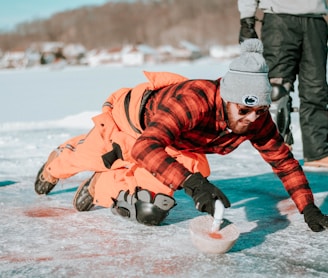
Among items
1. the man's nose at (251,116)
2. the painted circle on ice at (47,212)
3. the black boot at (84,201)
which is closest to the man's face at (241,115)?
the man's nose at (251,116)

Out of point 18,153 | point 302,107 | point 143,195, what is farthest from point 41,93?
point 143,195

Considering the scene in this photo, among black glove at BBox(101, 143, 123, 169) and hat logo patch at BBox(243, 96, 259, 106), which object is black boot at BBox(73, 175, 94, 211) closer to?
black glove at BBox(101, 143, 123, 169)

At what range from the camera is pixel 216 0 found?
304ft

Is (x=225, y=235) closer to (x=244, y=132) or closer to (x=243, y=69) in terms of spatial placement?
(x=244, y=132)

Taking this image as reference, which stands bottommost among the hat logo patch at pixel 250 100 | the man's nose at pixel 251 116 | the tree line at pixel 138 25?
the tree line at pixel 138 25

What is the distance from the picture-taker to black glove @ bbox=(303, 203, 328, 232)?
190cm

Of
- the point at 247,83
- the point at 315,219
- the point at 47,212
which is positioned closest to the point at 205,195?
the point at 247,83

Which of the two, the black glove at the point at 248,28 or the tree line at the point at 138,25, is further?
the tree line at the point at 138,25

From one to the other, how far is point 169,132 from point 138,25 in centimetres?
10171

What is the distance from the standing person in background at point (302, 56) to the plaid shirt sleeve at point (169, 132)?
169 centimetres

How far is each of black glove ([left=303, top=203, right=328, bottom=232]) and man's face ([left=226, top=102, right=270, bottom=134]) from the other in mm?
398

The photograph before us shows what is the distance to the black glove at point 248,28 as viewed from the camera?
135 inches

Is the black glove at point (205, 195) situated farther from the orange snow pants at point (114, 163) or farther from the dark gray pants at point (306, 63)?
the dark gray pants at point (306, 63)

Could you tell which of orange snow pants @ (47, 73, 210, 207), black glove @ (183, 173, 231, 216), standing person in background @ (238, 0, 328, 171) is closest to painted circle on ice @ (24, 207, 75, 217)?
orange snow pants @ (47, 73, 210, 207)
